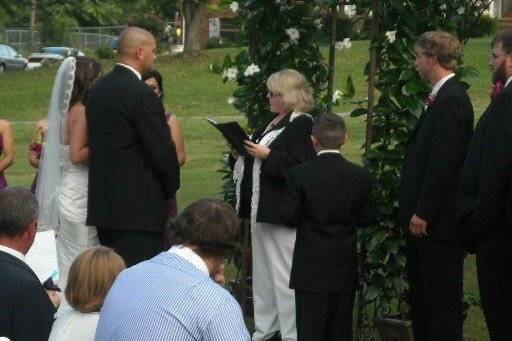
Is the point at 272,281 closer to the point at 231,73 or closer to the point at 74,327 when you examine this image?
the point at 231,73

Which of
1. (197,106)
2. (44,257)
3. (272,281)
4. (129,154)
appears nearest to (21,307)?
(44,257)

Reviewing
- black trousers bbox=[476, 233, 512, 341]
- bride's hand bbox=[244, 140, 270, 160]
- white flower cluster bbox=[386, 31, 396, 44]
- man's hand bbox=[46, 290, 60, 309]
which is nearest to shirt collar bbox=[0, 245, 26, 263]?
man's hand bbox=[46, 290, 60, 309]

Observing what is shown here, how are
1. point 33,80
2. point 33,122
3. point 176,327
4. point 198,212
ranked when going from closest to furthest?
point 176,327 → point 198,212 → point 33,122 → point 33,80

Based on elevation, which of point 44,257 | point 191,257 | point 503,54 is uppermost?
point 503,54

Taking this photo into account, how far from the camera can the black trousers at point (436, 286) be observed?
7172mm

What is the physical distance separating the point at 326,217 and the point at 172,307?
3.49m

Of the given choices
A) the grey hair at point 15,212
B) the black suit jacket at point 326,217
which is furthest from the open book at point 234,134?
the grey hair at point 15,212

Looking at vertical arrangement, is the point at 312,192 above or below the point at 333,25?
below

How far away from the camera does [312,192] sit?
24.3 ft

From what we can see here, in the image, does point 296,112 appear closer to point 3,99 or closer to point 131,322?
point 131,322

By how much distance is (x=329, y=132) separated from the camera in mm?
7402

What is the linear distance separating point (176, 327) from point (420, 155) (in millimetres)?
3309

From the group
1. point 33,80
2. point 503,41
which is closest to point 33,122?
point 33,80

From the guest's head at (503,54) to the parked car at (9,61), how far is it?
4766 centimetres
